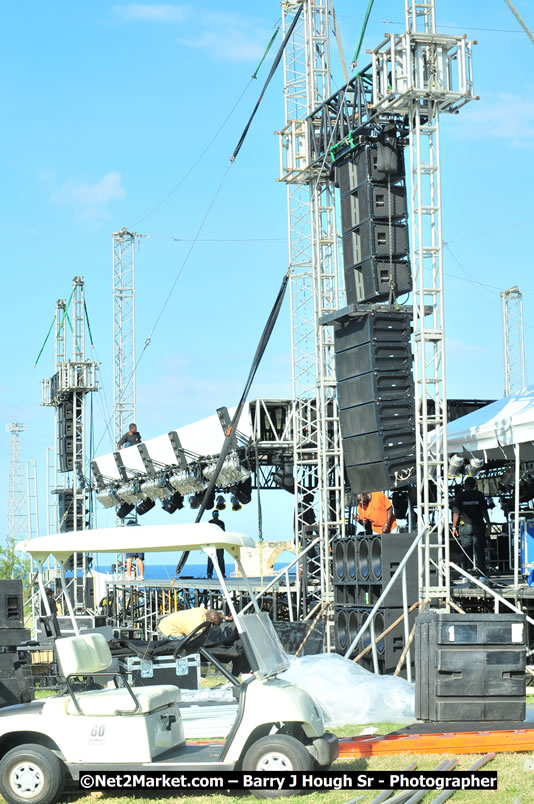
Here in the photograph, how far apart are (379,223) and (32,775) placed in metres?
10.5

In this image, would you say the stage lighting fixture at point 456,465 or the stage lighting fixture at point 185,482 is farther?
the stage lighting fixture at point 185,482

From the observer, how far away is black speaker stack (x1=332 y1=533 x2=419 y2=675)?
1573 cm

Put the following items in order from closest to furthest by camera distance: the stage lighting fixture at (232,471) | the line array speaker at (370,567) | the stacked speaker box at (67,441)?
1. the line array speaker at (370,567)
2. the stage lighting fixture at (232,471)
3. the stacked speaker box at (67,441)

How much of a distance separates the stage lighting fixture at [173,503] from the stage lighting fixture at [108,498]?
3.07 m

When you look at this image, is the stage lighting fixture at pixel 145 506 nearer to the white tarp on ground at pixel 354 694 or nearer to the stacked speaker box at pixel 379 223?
the stacked speaker box at pixel 379 223

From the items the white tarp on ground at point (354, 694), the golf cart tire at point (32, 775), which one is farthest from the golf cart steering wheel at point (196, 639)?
the golf cart tire at point (32, 775)

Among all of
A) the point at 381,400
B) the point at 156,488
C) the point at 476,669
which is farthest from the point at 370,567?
the point at 156,488

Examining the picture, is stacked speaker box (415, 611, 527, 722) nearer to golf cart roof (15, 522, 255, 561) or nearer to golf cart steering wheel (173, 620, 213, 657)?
golf cart steering wheel (173, 620, 213, 657)

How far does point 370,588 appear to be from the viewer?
647 inches

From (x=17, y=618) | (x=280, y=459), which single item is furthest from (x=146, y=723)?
(x=280, y=459)

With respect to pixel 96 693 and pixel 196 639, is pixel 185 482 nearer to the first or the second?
pixel 196 639

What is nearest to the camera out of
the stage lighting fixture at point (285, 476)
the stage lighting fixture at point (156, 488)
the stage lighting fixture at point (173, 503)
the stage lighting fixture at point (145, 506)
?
the stage lighting fixture at point (285, 476)

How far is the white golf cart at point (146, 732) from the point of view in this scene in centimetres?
798

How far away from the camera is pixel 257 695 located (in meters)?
8.09
